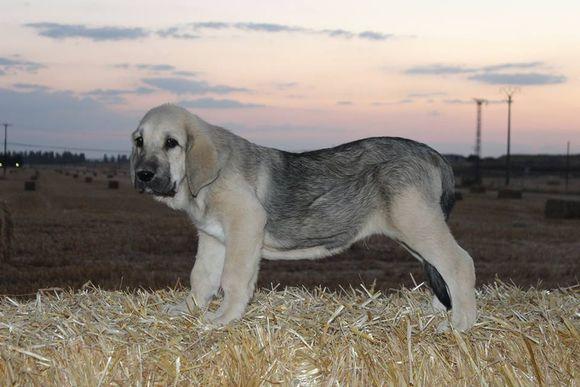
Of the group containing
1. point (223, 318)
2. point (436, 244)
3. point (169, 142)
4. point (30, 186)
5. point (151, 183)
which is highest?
point (169, 142)

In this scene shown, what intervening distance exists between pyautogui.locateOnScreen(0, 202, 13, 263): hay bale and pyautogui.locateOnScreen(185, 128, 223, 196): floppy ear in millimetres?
11283

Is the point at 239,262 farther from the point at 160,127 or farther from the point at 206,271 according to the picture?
the point at 160,127

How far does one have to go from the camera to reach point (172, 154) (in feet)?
21.4

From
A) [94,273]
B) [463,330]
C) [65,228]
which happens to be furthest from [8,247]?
[463,330]

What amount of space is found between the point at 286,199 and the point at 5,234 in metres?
11.8

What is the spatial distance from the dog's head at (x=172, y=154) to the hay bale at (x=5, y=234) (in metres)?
11.2

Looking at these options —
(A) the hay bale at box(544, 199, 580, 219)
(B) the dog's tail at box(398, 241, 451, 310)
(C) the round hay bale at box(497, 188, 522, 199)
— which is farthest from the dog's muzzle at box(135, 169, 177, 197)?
(C) the round hay bale at box(497, 188, 522, 199)

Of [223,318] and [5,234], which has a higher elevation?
[223,318]

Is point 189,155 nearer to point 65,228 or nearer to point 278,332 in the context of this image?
point 278,332

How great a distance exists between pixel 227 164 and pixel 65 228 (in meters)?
16.8

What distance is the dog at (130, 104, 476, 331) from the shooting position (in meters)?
6.48

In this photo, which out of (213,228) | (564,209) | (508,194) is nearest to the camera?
(213,228)

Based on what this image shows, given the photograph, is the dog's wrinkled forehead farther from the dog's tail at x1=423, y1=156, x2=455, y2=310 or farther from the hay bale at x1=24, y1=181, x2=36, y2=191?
the hay bale at x1=24, y1=181, x2=36, y2=191

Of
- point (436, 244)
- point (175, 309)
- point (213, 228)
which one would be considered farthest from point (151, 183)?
point (436, 244)
